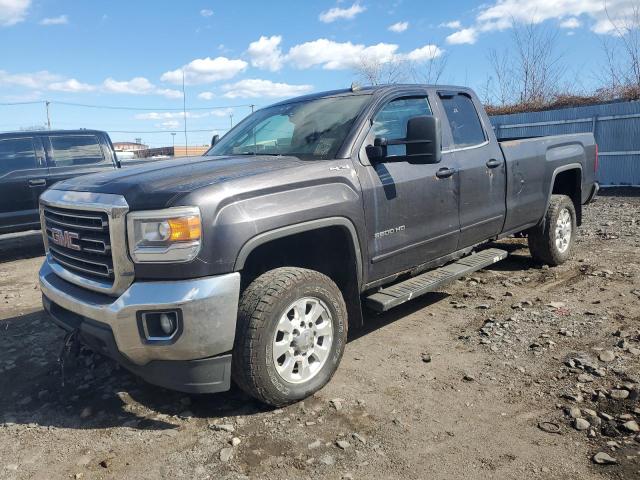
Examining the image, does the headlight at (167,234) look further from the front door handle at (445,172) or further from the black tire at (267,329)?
the front door handle at (445,172)

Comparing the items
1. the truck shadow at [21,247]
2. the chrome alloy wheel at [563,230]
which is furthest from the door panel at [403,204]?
the truck shadow at [21,247]

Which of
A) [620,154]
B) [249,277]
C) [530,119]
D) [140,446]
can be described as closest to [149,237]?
[249,277]

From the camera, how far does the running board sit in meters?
3.80

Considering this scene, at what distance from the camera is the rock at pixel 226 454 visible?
9.01 feet

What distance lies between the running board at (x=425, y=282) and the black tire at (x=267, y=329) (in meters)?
0.64

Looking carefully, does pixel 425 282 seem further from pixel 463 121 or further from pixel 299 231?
pixel 463 121

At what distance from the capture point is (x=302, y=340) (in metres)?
3.23

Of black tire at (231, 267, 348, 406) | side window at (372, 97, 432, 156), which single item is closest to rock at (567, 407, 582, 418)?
black tire at (231, 267, 348, 406)

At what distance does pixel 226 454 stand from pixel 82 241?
1529mm

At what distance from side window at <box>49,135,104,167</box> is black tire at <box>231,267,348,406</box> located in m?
6.91

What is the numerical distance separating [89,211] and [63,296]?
0.62 meters

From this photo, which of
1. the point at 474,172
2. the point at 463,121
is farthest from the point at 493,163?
the point at 463,121

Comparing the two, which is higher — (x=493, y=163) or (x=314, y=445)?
(x=493, y=163)

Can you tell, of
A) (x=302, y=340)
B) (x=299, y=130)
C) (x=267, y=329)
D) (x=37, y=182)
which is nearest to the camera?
(x=267, y=329)
